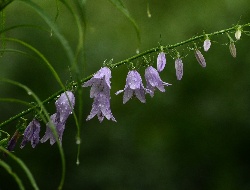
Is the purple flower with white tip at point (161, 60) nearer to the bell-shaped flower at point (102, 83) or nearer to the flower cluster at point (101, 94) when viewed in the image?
the flower cluster at point (101, 94)

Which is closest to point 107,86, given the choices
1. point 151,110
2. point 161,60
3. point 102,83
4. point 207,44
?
point 102,83

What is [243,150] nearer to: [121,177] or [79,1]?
[121,177]

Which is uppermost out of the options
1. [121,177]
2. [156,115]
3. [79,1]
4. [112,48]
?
[112,48]

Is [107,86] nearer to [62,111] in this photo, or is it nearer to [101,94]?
[101,94]

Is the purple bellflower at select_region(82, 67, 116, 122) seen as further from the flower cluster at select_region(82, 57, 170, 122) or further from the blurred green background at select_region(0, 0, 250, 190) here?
the blurred green background at select_region(0, 0, 250, 190)

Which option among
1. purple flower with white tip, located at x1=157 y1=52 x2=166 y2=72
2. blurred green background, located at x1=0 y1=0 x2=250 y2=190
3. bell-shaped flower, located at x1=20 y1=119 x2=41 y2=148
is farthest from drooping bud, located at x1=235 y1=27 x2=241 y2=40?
blurred green background, located at x1=0 y1=0 x2=250 y2=190

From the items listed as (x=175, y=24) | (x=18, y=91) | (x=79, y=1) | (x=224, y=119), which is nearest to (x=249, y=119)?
(x=224, y=119)

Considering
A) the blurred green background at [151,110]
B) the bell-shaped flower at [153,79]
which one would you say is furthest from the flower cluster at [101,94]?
the blurred green background at [151,110]
